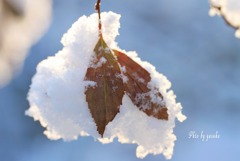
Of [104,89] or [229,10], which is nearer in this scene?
[104,89]

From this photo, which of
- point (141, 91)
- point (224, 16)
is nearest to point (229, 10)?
point (224, 16)

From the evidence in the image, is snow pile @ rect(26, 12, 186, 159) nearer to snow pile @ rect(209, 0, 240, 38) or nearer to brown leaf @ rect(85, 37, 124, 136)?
brown leaf @ rect(85, 37, 124, 136)

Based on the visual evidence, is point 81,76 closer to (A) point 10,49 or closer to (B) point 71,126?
(B) point 71,126

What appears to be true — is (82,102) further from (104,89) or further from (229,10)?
(229,10)

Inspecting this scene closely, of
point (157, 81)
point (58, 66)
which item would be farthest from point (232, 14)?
point (58, 66)

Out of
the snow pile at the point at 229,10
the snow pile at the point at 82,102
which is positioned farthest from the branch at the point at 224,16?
the snow pile at the point at 82,102
